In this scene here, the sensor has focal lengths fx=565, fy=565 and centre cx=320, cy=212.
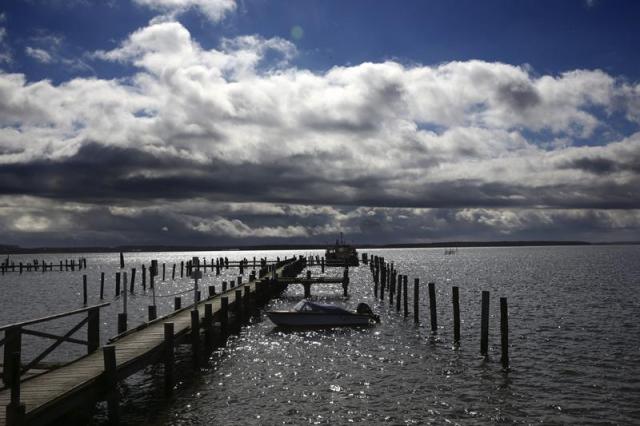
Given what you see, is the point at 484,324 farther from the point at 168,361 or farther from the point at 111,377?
the point at 111,377

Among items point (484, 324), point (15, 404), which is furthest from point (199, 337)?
point (484, 324)

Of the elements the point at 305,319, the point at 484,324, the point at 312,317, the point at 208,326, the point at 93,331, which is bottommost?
the point at 305,319

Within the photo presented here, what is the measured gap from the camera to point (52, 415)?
12.4m

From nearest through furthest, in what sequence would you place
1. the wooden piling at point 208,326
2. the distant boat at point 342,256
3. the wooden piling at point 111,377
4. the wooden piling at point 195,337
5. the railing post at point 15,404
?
the railing post at point 15,404, the wooden piling at point 111,377, the wooden piling at point 195,337, the wooden piling at point 208,326, the distant boat at point 342,256

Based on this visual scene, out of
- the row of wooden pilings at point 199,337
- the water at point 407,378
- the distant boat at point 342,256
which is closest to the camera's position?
the row of wooden pilings at point 199,337

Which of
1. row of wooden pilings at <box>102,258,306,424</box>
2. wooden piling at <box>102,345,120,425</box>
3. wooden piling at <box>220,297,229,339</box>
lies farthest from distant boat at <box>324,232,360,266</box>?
wooden piling at <box>102,345,120,425</box>

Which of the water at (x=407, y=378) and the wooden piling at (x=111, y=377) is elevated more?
the wooden piling at (x=111, y=377)

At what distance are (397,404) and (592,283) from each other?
57.9 metres

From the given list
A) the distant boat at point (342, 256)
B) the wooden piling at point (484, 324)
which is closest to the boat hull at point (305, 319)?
the wooden piling at point (484, 324)

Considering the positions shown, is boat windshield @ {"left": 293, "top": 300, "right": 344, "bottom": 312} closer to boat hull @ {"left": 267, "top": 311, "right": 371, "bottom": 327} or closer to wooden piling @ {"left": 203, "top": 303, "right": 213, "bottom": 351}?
boat hull @ {"left": 267, "top": 311, "right": 371, "bottom": 327}

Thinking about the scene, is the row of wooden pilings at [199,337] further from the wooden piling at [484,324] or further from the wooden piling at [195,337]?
the wooden piling at [484,324]

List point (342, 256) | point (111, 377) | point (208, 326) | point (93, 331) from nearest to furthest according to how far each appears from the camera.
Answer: point (111, 377), point (93, 331), point (208, 326), point (342, 256)

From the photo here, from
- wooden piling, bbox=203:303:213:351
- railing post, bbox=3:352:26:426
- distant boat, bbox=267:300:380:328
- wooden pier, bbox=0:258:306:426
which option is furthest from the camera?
distant boat, bbox=267:300:380:328

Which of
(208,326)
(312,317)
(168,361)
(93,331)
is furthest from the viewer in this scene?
(312,317)
